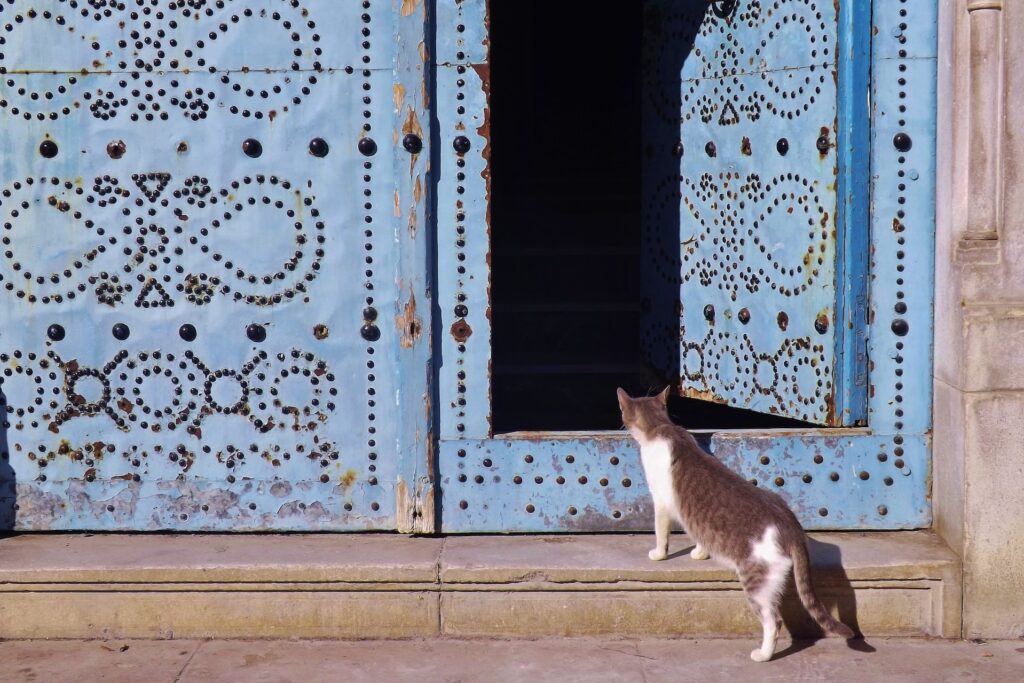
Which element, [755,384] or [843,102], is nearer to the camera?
[843,102]

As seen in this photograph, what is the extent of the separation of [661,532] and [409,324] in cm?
122

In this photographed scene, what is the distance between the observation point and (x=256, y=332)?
4.69m

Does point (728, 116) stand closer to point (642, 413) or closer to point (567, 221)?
point (642, 413)

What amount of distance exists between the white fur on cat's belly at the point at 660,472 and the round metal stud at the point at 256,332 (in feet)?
4.92

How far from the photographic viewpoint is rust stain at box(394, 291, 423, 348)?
4.65 metres

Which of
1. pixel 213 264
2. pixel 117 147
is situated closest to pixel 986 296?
pixel 213 264

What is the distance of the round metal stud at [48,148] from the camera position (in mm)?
4617

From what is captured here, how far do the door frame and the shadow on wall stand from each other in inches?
64.9

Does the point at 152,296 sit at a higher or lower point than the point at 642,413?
higher

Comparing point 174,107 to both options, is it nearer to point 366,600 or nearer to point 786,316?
point 366,600

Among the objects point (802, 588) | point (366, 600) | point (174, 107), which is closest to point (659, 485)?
point (802, 588)

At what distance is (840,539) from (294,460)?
2.09 meters

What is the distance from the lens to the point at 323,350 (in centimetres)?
470

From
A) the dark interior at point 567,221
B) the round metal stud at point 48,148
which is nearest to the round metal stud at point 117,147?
the round metal stud at point 48,148
